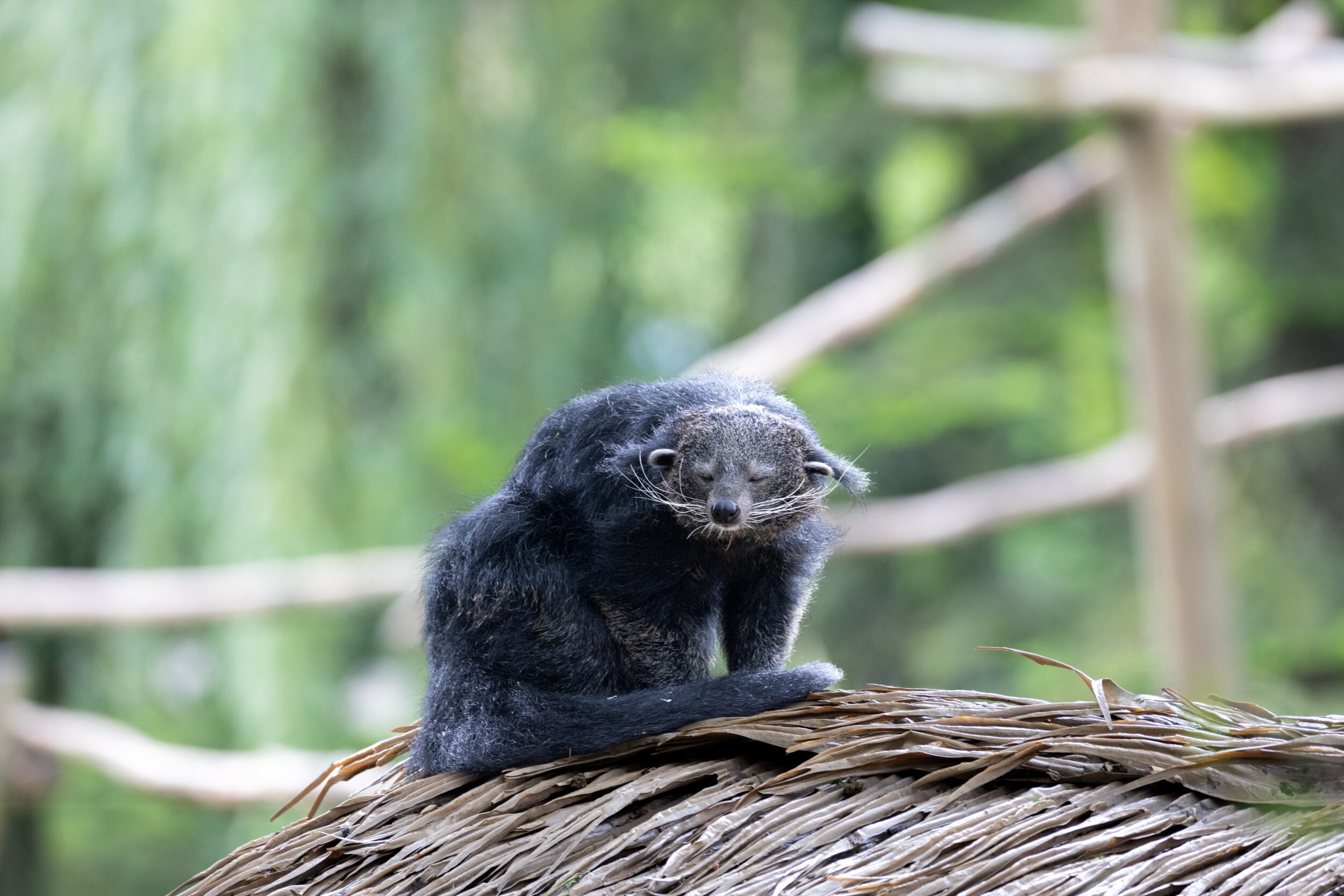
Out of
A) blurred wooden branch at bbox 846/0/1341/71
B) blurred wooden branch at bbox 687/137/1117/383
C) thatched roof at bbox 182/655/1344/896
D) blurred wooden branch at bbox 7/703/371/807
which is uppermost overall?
blurred wooden branch at bbox 846/0/1341/71

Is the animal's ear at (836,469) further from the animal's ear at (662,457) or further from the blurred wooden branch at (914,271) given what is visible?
the blurred wooden branch at (914,271)

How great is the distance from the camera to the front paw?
168 centimetres

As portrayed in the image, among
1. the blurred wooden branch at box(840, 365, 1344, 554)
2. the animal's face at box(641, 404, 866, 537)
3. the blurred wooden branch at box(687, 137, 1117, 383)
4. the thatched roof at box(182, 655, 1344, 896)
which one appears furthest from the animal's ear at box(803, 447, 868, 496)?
the blurred wooden branch at box(840, 365, 1344, 554)

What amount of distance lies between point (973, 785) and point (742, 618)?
0.41 m

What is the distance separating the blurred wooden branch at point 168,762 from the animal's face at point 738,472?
7.19ft

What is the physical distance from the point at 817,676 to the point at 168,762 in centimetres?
348

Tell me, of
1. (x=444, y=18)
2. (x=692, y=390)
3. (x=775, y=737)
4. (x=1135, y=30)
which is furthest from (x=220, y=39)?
(x=775, y=737)

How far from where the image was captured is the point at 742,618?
1853 mm

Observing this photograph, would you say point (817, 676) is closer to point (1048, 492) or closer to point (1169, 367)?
point (1169, 367)

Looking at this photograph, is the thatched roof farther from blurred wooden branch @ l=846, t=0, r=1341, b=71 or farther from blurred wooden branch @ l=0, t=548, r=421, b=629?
blurred wooden branch @ l=846, t=0, r=1341, b=71

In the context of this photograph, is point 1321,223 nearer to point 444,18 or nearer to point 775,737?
point 444,18

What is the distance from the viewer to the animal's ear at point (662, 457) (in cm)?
173

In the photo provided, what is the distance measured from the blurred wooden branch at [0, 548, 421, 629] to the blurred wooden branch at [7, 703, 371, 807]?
40 centimetres

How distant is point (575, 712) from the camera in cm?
168
